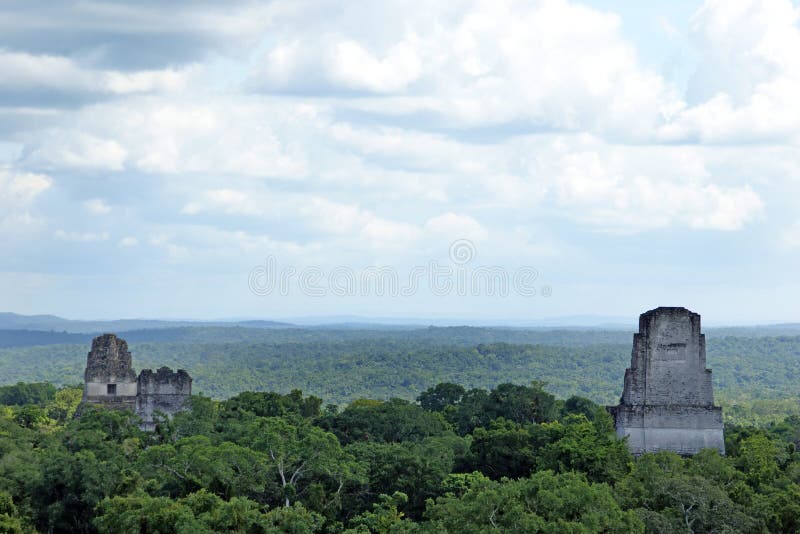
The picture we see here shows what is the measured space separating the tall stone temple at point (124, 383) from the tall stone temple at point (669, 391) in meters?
24.3

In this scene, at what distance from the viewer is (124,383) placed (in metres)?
63.7

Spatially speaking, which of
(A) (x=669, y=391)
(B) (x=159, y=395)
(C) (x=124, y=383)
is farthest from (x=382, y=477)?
(C) (x=124, y=383)

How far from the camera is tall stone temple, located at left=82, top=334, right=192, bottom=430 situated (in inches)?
2371

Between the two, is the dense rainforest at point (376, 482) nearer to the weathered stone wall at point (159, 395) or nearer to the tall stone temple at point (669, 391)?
the tall stone temple at point (669, 391)

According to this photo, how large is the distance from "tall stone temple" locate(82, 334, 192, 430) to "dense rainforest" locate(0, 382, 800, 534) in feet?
12.0

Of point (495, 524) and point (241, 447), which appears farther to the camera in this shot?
point (241, 447)

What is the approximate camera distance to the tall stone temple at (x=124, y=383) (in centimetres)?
6022

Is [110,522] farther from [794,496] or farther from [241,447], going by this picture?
[794,496]

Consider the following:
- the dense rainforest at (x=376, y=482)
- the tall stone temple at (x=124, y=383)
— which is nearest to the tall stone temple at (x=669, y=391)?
the dense rainforest at (x=376, y=482)

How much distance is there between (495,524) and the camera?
35.2 meters

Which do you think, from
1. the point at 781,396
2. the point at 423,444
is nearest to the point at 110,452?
the point at 423,444

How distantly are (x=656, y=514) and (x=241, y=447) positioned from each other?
48.7 feet

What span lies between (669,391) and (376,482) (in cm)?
1034

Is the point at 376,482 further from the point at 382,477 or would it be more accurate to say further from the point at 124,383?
the point at 124,383
